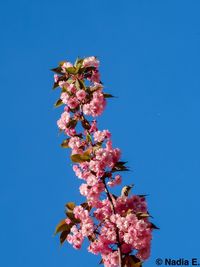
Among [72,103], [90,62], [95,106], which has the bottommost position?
[95,106]

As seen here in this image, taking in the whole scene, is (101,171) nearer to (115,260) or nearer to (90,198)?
(90,198)

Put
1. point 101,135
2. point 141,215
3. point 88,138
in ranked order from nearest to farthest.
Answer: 1. point 141,215
2. point 101,135
3. point 88,138

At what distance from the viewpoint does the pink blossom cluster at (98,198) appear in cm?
606

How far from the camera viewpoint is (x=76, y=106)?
7.19 metres

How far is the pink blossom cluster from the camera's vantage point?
6.06 metres

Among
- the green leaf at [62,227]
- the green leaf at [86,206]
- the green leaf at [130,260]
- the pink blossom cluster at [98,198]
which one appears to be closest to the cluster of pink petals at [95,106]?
the pink blossom cluster at [98,198]

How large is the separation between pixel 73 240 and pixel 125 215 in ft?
2.62

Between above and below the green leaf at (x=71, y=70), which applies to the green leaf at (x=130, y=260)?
below

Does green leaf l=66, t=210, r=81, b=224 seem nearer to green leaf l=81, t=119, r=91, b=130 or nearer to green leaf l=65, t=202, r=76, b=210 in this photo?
green leaf l=65, t=202, r=76, b=210

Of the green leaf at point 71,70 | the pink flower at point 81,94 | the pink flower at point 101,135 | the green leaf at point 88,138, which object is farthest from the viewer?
the green leaf at point 71,70

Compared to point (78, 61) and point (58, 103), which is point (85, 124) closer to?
point (58, 103)

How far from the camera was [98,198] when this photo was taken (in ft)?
21.1

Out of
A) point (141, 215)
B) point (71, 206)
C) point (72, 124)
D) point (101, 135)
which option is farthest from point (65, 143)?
point (141, 215)

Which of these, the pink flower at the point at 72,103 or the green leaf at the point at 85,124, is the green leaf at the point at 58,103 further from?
the green leaf at the point at 85,124
